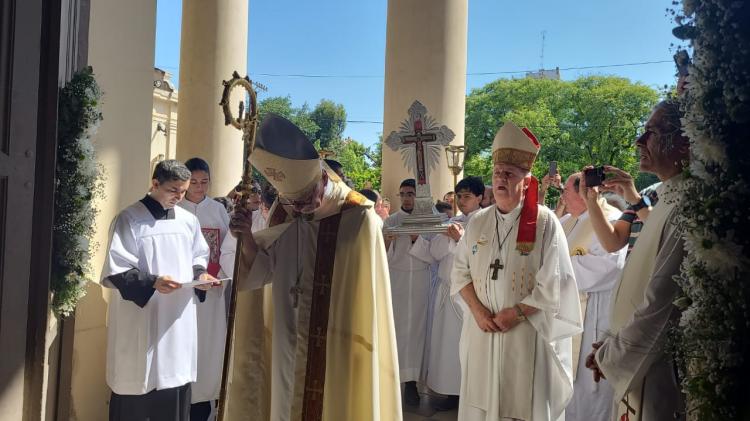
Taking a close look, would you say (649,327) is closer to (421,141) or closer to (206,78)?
(421,141)

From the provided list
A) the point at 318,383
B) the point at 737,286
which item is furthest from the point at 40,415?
the point at 737,286

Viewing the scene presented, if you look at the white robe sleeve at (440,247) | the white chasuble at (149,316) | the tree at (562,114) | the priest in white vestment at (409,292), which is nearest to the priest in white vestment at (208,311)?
the white chasuble at (149,316)

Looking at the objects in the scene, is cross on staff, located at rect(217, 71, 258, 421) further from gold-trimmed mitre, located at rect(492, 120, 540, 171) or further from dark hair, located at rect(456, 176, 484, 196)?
dark hair, located at rect(456, 176, 484, 196)

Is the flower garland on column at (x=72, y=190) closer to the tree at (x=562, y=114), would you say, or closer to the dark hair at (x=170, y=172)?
the dark hair at (x=170, y=172)

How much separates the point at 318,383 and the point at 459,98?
690 centimetres

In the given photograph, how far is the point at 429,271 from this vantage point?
21.9ft

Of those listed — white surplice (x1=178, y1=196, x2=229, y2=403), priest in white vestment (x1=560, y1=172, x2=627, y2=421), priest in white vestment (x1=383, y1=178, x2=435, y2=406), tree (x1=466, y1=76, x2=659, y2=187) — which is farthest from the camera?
tree (x1=466, y1=76, x2=659, y2=187)

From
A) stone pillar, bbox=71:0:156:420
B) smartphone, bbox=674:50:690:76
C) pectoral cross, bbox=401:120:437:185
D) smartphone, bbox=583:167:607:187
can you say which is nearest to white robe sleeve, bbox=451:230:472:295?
pectoral cross, bbox=401:120:437:185

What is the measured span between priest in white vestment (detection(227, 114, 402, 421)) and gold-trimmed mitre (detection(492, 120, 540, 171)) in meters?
1.20

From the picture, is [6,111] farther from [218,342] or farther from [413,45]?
[413,45]

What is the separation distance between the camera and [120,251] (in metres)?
3.92

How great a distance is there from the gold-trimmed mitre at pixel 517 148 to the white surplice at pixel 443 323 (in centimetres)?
211

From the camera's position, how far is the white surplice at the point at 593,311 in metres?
4.80

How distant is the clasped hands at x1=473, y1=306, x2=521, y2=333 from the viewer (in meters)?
3.90
